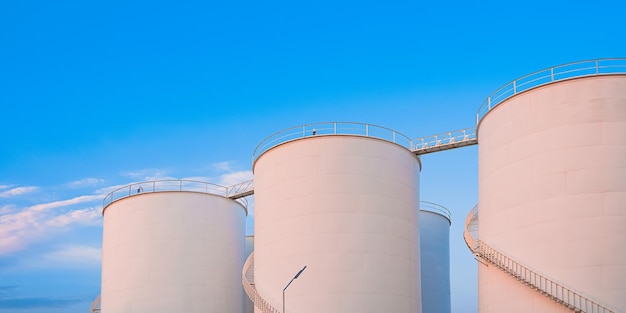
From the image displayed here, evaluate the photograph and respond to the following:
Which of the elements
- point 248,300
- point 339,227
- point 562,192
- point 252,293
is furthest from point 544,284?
point 248,300

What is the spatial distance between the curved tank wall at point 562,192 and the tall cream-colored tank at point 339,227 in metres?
4.87

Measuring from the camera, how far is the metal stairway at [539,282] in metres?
29.6

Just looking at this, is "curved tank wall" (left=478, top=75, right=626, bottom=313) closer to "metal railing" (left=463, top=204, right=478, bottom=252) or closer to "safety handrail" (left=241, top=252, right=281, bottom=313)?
"metal railing" (left=463, top=204, right=478, bottom=252)

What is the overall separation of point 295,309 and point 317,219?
4461 millimetres

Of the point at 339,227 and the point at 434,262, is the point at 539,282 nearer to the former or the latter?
the point at 339,227

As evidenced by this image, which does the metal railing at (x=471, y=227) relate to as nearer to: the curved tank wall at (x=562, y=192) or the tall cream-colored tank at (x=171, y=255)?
the curved tank wall at (x=562, y=192)

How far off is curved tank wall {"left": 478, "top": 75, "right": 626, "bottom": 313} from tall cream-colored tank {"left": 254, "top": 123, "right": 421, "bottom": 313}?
487 cm

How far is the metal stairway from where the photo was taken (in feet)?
97.2

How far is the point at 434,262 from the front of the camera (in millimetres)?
52906

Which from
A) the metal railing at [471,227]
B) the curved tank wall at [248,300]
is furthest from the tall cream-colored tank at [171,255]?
the metal railing at [471,227]

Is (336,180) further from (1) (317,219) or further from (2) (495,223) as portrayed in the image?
(2) (495,223)

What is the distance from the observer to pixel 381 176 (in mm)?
37375

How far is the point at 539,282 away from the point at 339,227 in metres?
9.79

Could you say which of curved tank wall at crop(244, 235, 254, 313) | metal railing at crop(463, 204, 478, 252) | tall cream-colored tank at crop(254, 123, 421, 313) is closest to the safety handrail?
tall cream-colored tank at crop(254, 123, 421, 313)
